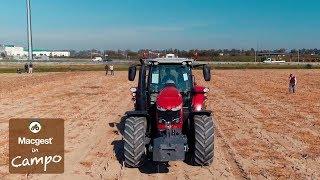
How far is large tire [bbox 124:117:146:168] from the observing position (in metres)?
8.67

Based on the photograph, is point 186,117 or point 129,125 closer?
point 129,125

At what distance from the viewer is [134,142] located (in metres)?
8.66

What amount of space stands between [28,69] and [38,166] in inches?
1887

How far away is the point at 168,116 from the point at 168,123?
0.15 meters

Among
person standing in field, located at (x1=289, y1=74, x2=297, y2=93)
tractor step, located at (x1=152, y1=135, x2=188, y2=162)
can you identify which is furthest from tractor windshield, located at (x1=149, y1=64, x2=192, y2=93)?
person standing in field, located at (x1=289, y1=74, x2=297, y2=93)

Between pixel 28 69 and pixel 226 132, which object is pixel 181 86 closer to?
pixel 226 132

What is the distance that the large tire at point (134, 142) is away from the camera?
28.5 feet

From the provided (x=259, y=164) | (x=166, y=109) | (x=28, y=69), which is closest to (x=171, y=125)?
(x=166, y=109)

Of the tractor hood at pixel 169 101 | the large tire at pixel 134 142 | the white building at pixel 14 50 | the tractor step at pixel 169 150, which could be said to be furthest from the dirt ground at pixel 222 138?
the white building at pixel 14 50

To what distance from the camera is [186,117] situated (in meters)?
9.50

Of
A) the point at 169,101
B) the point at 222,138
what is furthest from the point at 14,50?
the point at 169,101

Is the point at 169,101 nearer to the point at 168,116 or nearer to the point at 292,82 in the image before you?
the point at 168,116

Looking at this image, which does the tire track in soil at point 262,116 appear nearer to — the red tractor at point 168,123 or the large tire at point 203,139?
the large tire at point 203,139

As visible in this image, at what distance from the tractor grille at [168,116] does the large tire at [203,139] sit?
43 centimetres
